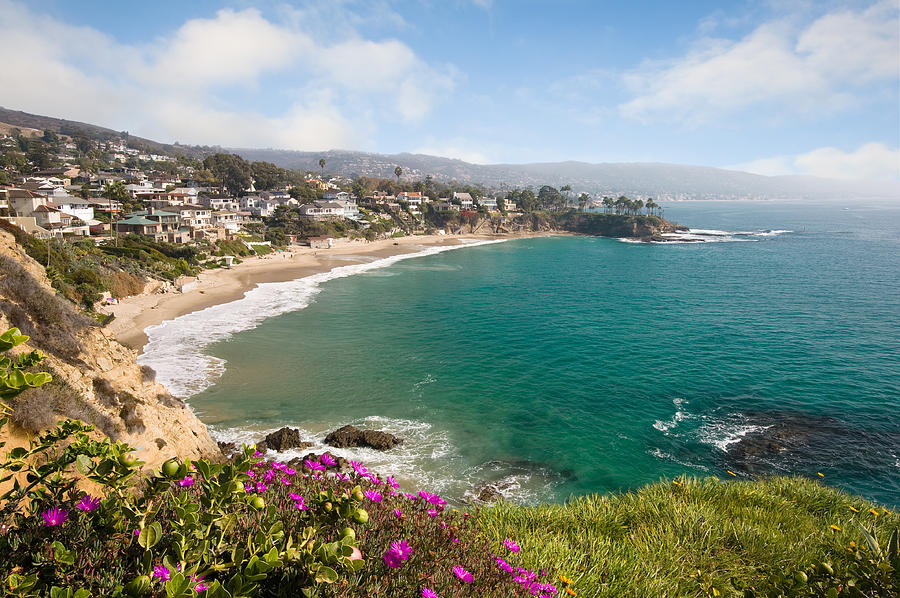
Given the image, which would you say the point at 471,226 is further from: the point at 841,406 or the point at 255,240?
the point at 841,406

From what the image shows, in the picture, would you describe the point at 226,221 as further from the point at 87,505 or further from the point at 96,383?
the point at 87,505

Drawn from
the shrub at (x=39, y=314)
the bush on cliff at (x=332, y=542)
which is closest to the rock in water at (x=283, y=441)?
the shrub at (x=39, y=314)

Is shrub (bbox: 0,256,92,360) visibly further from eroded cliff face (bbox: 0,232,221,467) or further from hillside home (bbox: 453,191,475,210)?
hillside home (bbox: 453,191,475,210)

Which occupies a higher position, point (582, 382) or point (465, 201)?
point (465, 201)

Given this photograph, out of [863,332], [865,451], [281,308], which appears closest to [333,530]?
[865,451]

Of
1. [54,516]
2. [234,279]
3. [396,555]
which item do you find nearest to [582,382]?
[396,555]
